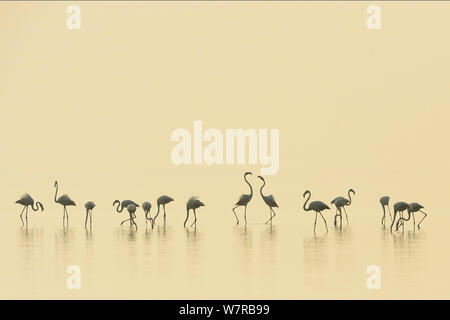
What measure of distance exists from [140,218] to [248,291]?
40.9 feet

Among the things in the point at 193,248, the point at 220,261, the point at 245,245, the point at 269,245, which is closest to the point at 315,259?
the point at 220,261

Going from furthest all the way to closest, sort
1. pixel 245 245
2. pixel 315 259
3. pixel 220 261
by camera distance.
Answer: pixel 245 245 → pixel 315 259 → pixel 220 261

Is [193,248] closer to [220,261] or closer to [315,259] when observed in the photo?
[220,261]

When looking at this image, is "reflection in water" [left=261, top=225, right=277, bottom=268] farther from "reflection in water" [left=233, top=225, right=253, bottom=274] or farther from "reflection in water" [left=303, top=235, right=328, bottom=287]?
"reflection in water" [left=303, top=235, right=328, bottom=287]

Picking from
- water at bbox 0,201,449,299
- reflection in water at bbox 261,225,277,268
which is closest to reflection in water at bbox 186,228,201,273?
water at bbox 0,201,449,299

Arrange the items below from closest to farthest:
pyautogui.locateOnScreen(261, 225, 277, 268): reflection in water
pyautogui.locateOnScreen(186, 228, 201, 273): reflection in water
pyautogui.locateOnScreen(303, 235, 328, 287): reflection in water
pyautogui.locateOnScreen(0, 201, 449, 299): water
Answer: pyautogui.locateOnScreen(0, 201, 449, 299): water → pyautogui.locateOnScreen(303, 235, 328, 287): reflection in water → pyautogui.locateOnScreen(186, 228, 201, 273): reflection in water → pyautogui.locateOnScreen(261, 225, 277, 268): reflection in water

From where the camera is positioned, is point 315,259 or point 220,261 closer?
point 220,261

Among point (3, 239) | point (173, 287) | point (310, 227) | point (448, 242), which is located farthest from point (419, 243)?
point (3, 239)

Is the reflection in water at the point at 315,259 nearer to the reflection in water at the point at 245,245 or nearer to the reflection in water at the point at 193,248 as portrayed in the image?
the reflection in water at the point at 245,245

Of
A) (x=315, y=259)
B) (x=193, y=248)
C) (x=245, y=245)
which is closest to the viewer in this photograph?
(x=315, y=259)

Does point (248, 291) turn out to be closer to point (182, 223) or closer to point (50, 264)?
point (50, 264)

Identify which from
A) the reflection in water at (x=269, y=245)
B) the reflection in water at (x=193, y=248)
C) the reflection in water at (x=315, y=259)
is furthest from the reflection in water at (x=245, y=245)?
the reflection in water at (x=315, y=259)

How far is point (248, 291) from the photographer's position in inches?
542

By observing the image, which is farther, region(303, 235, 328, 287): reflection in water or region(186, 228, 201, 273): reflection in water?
region(186, 228, 201, 273): reflection in water
